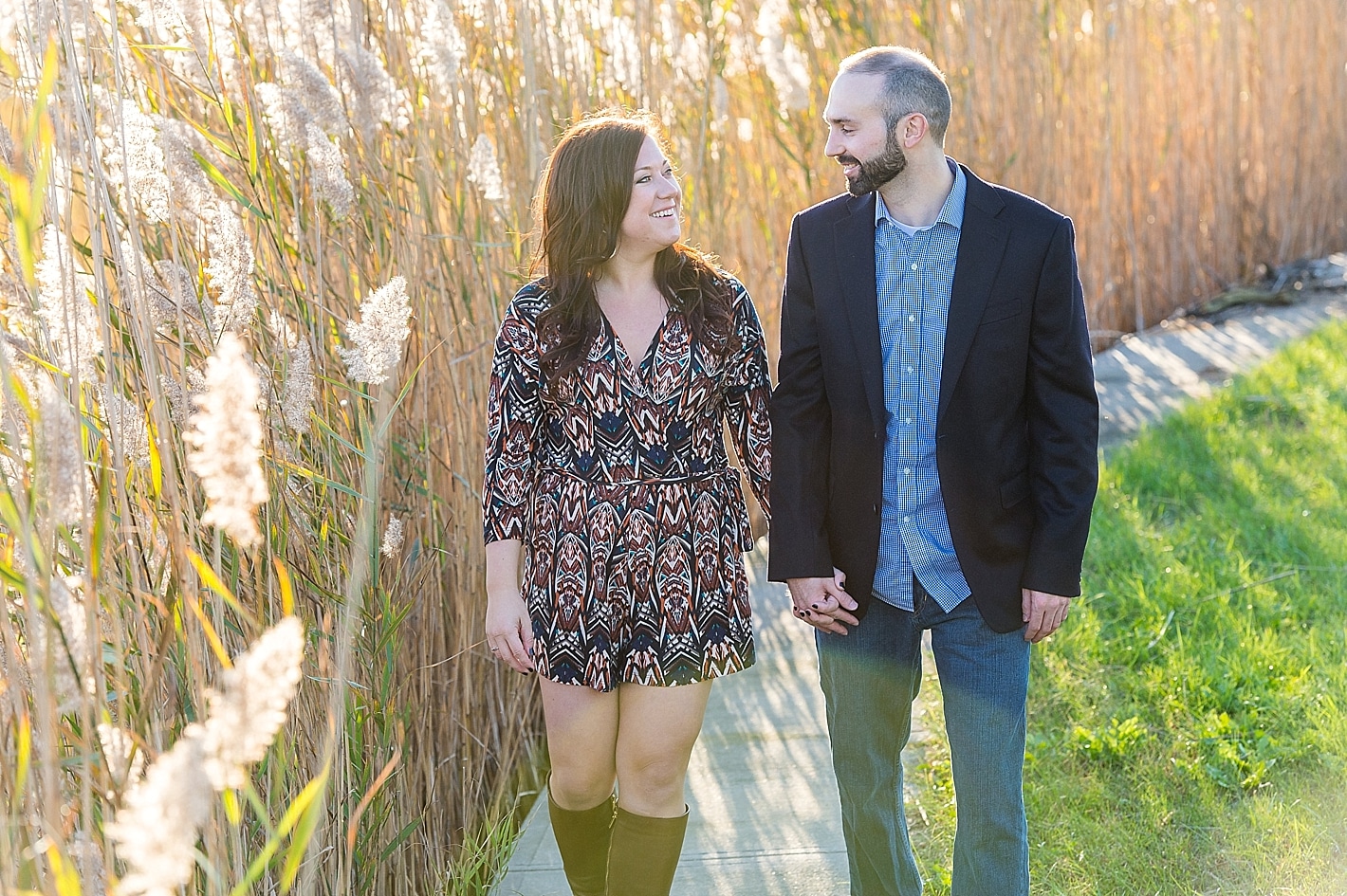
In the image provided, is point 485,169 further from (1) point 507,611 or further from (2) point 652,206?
(1) point 507,611

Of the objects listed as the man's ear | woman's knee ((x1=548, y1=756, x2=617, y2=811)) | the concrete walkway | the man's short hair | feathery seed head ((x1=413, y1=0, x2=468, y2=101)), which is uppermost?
feathery seed head ((x1=413, y1=0, x2=468, y2=101))

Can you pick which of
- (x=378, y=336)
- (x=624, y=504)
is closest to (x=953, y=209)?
(x=624, y=504)

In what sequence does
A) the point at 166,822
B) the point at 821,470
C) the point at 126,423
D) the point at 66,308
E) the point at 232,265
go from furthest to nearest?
the point at 821,470 → the point at 232,265 → the point at 126,423 → the point at 66,308 → the point at 166,822

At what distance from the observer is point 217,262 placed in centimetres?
158

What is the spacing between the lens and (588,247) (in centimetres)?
211

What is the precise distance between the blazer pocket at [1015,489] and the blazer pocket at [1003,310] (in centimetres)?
25

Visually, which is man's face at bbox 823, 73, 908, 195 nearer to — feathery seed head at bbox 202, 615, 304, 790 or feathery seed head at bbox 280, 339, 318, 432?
feathery seed head at bbox 280, 339, 318, 432

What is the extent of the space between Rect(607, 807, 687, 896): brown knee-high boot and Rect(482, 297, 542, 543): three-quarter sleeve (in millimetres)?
532

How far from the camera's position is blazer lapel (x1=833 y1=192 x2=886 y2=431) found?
77.1 inches

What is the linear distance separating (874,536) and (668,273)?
60cm

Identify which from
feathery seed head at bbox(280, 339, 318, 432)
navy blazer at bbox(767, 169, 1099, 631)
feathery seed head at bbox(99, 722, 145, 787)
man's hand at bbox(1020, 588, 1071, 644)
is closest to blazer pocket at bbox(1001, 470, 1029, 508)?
navy blazer at bbox(767, 169, 1099, 631)

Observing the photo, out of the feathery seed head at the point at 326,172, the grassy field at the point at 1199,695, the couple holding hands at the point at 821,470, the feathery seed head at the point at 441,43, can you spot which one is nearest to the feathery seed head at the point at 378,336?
the feathery seed head at the point at 326,172

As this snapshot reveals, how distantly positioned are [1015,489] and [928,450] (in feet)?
0.48

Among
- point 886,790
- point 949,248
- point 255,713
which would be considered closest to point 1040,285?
point 949,248
